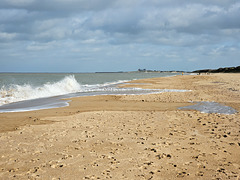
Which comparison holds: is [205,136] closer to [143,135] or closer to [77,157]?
[143,135]

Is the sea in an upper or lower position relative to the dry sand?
upper

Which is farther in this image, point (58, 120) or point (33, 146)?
Result: point (58, 120)

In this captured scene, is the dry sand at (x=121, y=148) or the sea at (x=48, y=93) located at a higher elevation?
the sea at (x=48, y=93)

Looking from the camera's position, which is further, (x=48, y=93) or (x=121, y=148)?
(x=48, y=93)

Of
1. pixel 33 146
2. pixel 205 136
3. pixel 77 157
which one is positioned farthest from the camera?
pixel 205 136

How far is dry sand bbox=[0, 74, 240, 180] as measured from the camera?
487cm

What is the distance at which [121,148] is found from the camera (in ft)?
20.7

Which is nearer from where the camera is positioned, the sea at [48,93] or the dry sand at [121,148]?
the dry sand at [121,148]

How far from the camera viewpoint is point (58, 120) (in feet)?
33.5

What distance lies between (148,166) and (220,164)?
1.64 metres

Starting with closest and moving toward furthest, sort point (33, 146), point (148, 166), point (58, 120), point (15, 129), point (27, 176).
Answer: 1. point (27, 176)
2. point (148, 166)
3. point (33, 146)
4. point (15, 129)
5. point (58, 120)

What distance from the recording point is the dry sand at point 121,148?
487 cm

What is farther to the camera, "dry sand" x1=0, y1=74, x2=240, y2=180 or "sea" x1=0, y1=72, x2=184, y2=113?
"sea" x1=0, y1=72, x2=184, y2=113

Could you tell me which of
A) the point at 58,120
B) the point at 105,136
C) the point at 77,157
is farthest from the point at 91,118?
the point at 77,157
